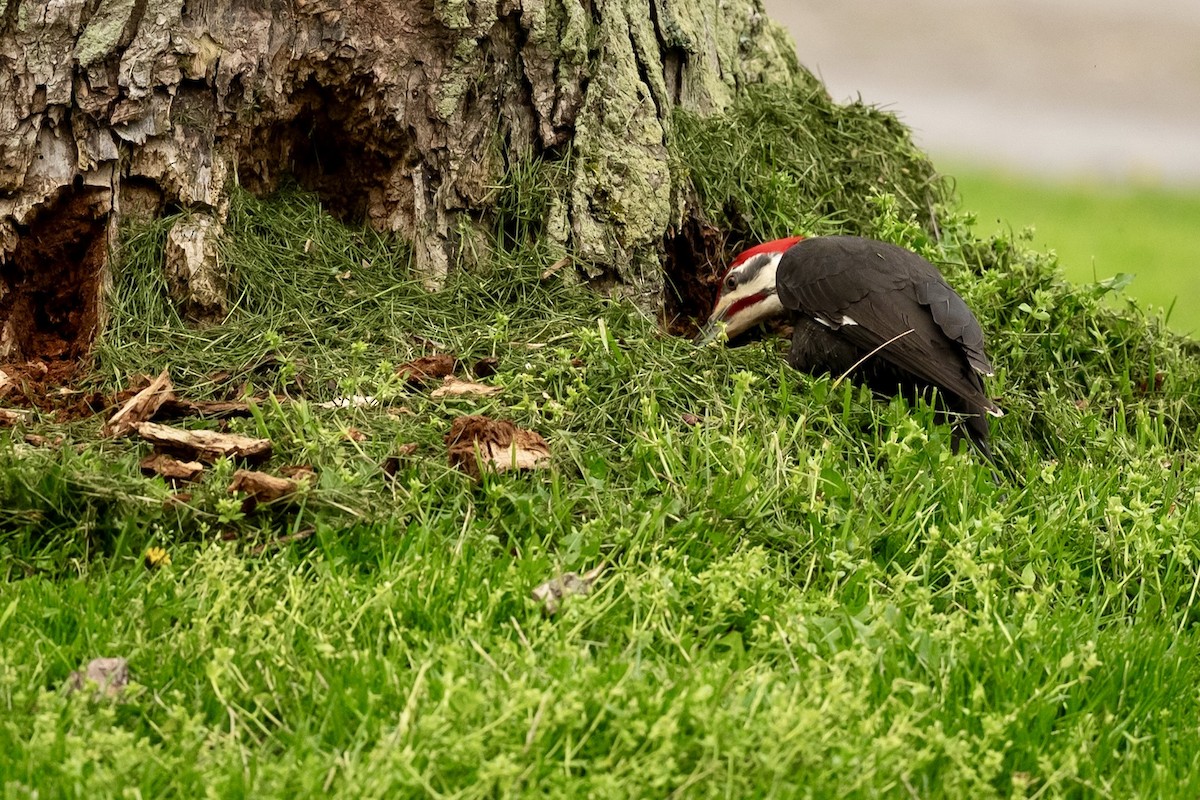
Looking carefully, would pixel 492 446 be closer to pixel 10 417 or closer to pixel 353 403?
pixel 353 403

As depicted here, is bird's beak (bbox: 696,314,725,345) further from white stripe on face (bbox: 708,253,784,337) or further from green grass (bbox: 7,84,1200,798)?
green grass (bbox: 7,84,1200,798)

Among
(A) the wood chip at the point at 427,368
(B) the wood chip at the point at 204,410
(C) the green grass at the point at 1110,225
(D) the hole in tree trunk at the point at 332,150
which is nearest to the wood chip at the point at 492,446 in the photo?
(A) the wood chip at the point at 427,368

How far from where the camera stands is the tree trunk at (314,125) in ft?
14.7

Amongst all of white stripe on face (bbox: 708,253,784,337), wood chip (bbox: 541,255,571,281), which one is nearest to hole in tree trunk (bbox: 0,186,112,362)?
wood chip (bbox: 541,255,571,281)

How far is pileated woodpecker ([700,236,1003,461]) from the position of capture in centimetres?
478

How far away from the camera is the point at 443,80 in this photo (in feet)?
15.6

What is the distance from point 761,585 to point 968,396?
1.53 metres

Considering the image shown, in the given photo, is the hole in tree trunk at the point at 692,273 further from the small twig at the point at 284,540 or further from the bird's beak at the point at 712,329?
the small twig at the point at 284,540

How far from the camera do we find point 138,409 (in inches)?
159

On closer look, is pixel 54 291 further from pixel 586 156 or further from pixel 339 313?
pixel 586 156

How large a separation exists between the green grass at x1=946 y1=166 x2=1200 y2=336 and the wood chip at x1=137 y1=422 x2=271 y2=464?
621cm

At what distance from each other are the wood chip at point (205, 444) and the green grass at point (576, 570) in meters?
0.07

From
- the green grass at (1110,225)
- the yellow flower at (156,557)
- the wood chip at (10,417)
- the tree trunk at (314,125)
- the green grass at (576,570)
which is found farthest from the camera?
the green grass at (1110,225)

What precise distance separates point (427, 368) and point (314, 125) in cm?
114
